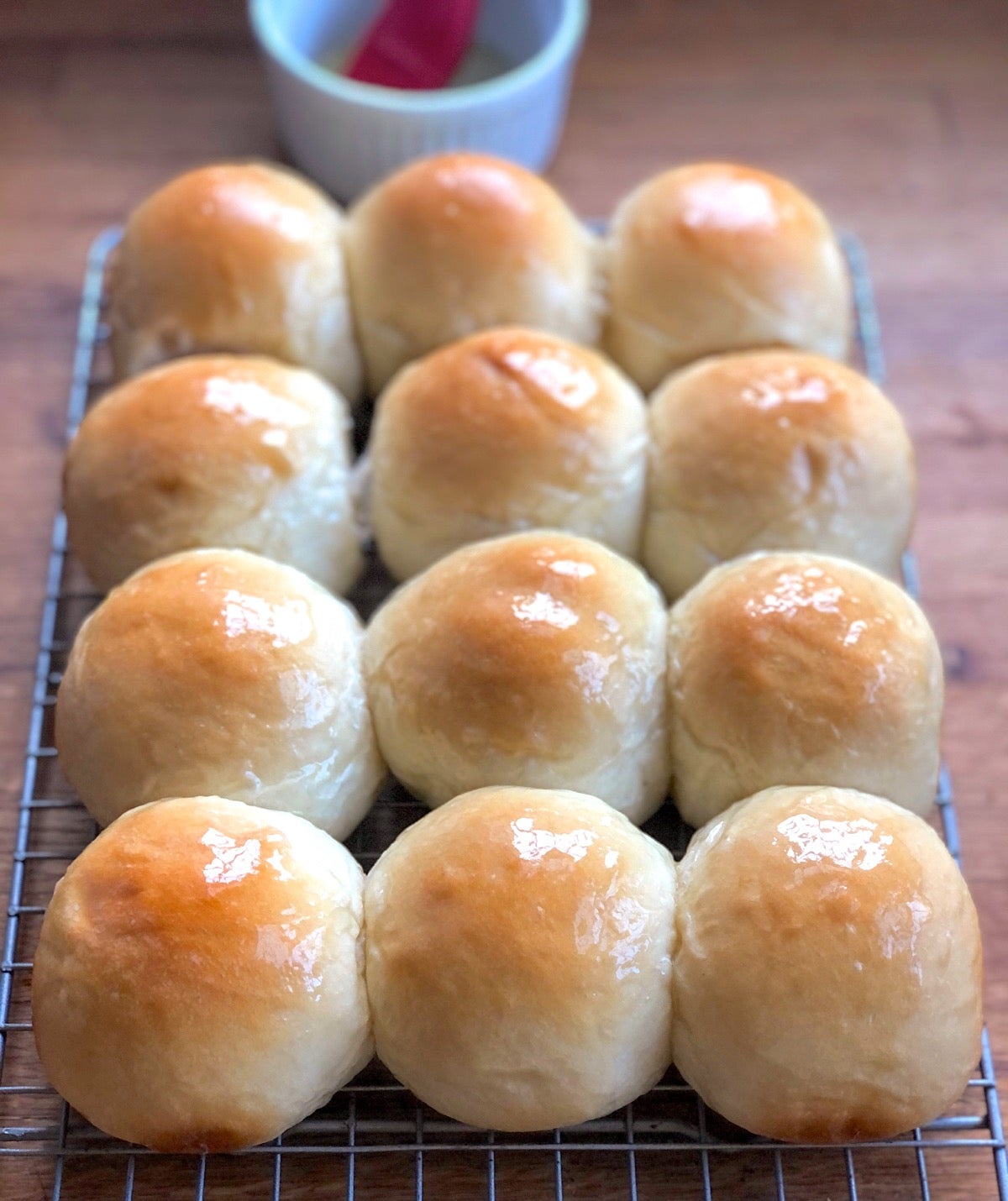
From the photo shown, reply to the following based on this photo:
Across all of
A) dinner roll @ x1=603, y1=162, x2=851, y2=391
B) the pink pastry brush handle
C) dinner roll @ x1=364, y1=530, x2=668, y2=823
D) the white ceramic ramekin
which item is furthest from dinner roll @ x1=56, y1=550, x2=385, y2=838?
the pink pastry brush handle

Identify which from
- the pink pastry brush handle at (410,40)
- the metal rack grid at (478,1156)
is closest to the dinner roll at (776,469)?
the metal rack grid at (478,1156)

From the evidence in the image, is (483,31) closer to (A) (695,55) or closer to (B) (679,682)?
(A) (695,55)

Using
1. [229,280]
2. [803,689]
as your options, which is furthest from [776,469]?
[229,280]

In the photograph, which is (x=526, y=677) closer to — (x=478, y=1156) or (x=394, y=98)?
(x=478, y=1156)

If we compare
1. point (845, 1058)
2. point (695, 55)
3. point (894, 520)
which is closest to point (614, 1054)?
point (845, 1058)

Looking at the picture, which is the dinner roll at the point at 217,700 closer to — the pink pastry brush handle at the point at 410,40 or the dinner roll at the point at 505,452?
the dinner roll at the point at 505,452
